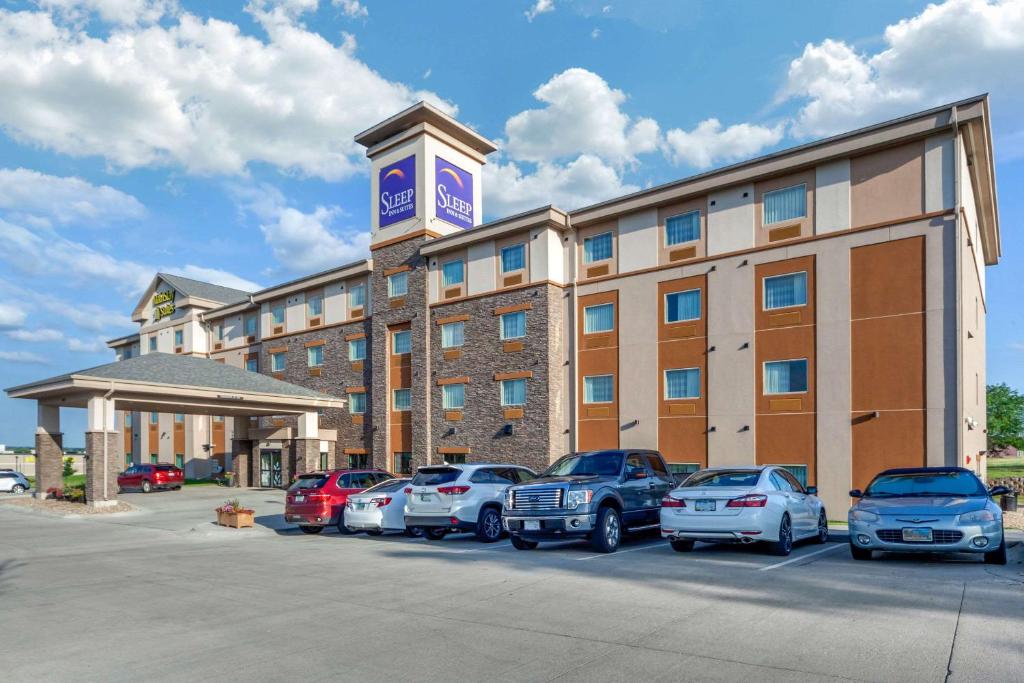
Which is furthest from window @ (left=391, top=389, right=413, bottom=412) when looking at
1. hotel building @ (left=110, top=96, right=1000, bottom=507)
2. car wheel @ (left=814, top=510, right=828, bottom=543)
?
car wheel @ (left=814, top=510, right=828, bottom=543)

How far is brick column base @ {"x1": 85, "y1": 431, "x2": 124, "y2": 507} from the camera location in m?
26.8

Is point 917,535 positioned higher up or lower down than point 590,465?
lower down

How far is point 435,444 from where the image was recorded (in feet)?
107

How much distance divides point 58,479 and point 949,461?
1275 inches

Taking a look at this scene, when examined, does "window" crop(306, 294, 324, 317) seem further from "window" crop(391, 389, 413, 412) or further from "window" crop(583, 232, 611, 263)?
"window" crop(583, 232, 611, 263)

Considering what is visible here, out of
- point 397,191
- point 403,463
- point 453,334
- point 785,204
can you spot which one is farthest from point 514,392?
point 785,204

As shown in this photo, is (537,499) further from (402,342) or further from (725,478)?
(402,342)

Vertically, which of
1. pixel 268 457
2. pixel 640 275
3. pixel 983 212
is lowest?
pixel 268 457

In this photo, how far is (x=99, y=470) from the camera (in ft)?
88.1

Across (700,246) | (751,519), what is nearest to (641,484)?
(751,519)

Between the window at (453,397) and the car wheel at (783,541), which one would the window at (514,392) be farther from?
the car wheel at (783,541)

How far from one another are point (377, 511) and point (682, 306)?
1319cm

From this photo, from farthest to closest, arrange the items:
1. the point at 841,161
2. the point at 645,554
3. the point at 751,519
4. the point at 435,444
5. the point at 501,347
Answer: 1. the point at 435,444
2. the point at 501,347
3. the point at 841,161
4. the point at 645,554
5. the point at 751,519

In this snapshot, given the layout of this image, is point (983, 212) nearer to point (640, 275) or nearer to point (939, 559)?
point (640, 275)
